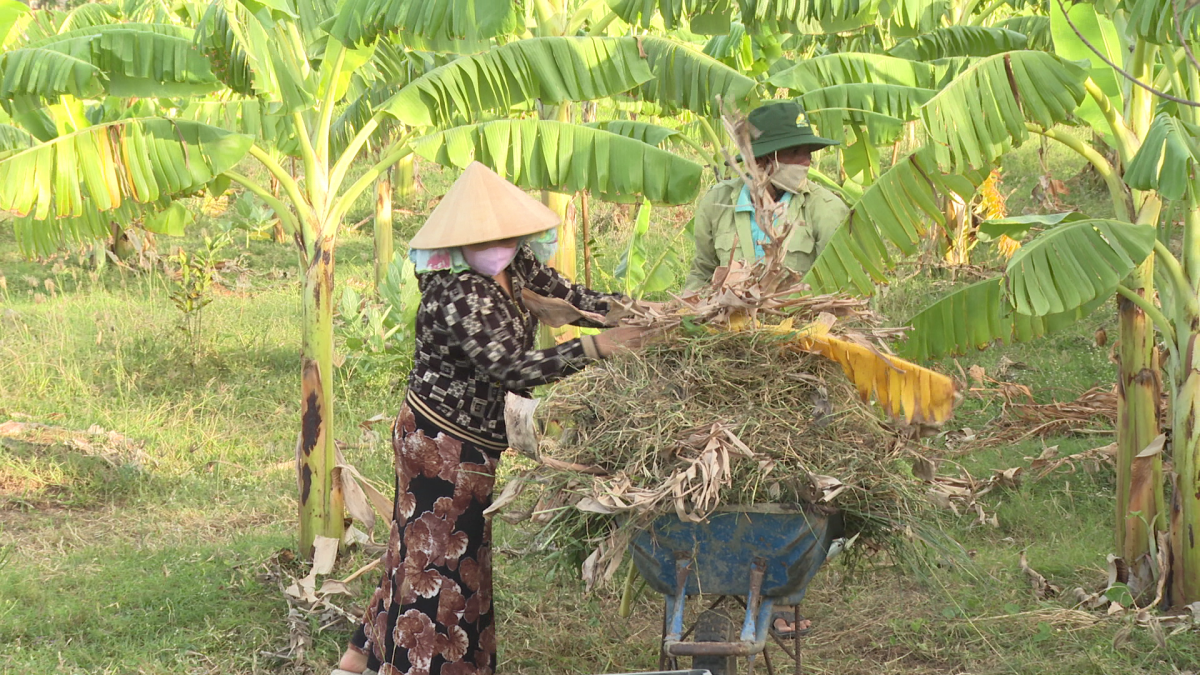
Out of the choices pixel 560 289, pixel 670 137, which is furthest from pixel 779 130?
pixel 670 137

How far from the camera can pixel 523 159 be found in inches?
200

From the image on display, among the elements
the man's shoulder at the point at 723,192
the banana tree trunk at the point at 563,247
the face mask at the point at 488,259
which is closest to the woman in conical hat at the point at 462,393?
the face mask at the point at 488,259

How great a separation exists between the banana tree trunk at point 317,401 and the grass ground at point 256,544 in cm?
30

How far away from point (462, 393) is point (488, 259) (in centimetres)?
45

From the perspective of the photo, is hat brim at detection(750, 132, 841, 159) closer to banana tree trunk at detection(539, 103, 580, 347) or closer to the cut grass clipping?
the cut grass clipping

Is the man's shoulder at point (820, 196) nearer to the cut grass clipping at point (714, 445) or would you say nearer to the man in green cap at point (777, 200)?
the man in green cap at point (777, 200)

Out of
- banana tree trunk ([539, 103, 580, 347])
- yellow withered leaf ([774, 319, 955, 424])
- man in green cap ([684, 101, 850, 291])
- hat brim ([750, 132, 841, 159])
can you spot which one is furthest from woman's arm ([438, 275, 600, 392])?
banana tree trunk ([539, 103, 580, 347])

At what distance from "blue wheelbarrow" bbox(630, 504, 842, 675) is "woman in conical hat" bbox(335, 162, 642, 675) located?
1.84ft

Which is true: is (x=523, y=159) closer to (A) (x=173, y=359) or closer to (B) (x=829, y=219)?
(B) (x=829, y=219)

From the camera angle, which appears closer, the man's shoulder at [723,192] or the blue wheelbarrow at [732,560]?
the blue wheelbarrow at [732,560]

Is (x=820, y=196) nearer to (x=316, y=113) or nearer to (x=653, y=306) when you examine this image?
(x=653, y=306)

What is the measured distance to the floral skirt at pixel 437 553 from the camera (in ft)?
12.4

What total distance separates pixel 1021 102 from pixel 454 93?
2279 millimetres

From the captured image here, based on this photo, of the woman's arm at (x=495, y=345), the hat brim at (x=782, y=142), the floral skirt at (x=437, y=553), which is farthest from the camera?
the hat brim at (x=782, y=142)
